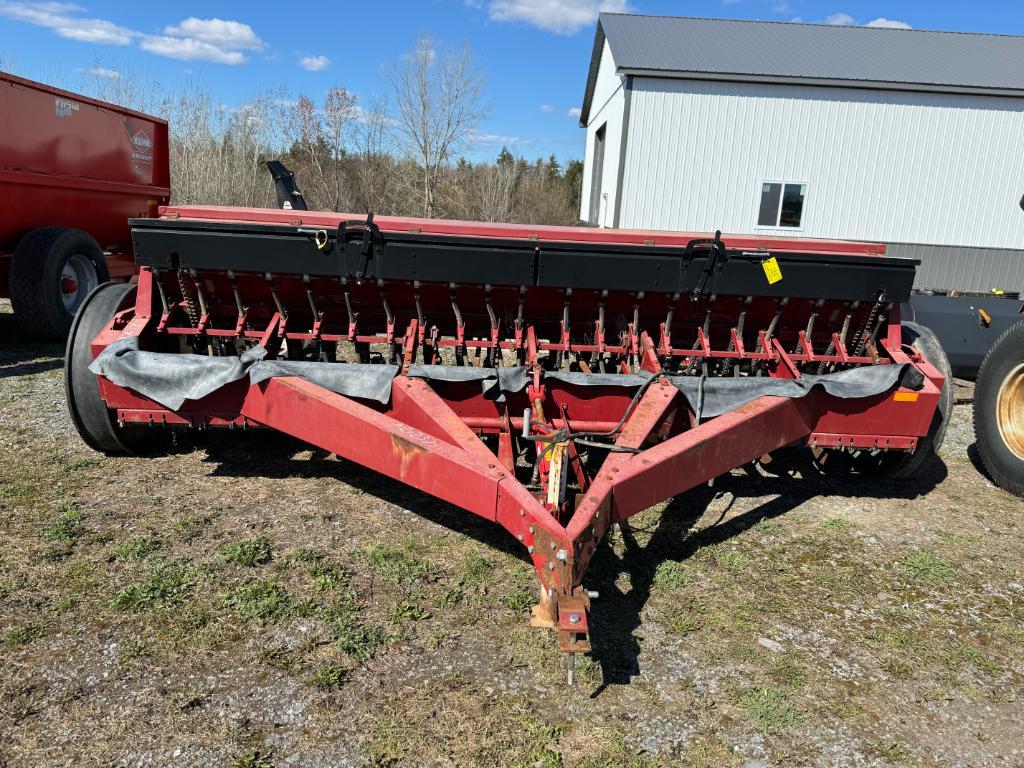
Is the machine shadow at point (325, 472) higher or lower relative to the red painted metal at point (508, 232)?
lower

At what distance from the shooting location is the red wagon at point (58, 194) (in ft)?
23.3

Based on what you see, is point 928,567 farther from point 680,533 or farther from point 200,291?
point 200,291

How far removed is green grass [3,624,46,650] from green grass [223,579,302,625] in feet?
2.14

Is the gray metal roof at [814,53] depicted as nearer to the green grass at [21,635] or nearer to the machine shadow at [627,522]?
the machine shadow at [627,522]

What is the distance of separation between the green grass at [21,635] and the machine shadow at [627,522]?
1.60m

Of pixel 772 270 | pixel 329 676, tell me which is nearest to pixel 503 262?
pixel 772 270

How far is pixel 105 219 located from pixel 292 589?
25.1 feet

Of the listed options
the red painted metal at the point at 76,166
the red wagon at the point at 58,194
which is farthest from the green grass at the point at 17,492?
the red painted metal at the point at 76,166

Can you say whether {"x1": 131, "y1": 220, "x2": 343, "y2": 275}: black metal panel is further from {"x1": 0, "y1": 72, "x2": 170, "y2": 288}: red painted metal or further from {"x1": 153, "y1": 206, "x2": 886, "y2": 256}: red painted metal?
{"x1": 0, "y1": 72, "x2": 170, "y2": 288}: red painted metal

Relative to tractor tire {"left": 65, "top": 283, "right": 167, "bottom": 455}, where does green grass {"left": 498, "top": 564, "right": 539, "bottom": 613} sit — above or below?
below

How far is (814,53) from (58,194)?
16582mm

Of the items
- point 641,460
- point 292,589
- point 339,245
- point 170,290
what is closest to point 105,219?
point 170,290

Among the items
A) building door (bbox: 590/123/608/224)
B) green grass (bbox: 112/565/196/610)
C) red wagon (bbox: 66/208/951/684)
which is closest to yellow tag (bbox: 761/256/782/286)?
red wagon (bbox: 66/208/951/684)

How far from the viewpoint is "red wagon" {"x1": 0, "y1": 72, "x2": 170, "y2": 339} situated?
709 centimetres
